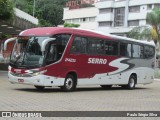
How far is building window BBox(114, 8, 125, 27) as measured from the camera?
88750 mm

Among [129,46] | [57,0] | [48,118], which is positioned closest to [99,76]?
[129,46]

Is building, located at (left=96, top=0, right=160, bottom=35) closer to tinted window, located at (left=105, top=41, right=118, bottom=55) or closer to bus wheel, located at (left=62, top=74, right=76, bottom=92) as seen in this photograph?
tinted window, located at (left=105, top=41, right=118, bottom=55)

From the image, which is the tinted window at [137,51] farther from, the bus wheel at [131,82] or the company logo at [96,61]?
the company logo at [96,61]

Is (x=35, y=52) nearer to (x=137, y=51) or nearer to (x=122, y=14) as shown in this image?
(x=137, y=51)

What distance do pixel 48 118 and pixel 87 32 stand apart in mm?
11619

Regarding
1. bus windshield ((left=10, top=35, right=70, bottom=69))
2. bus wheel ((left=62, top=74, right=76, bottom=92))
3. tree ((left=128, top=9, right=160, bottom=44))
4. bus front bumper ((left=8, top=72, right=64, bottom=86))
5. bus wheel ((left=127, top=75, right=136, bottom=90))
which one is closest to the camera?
bus front bumper ((left=8, top=72, right=64, bottom=86))

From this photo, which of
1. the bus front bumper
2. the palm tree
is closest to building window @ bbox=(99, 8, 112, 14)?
the palm tree

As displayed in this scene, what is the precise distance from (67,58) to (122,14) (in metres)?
69.6

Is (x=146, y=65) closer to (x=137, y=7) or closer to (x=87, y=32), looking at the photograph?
(x=87, y=32)

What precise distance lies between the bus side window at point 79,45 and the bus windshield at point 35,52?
603 millimetres

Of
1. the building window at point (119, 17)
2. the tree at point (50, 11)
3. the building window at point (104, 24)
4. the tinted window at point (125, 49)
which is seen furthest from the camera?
the tree at point (50, 11)

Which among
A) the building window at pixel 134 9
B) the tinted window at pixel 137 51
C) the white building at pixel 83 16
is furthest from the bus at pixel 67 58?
the white building at pixel 83 16

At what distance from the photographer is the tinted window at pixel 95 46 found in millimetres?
22005

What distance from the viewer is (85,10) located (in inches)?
3915
